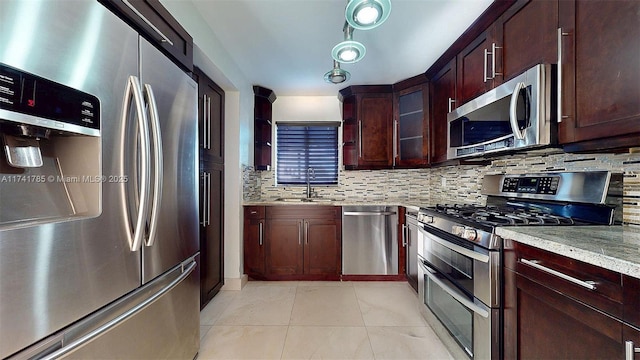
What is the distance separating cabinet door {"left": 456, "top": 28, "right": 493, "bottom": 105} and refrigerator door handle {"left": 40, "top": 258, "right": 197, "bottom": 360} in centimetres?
225

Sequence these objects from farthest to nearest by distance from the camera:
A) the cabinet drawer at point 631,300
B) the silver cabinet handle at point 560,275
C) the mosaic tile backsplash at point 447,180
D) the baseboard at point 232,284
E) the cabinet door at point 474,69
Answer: the baseboard at point 232,284 < the cabinet door at point 474,69 < the mosaic tile backsplash at point 447,180 < the silver cabinet handle at point 560,275 < the cabinet drawer at point 631,300

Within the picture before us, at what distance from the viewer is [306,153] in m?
3.49

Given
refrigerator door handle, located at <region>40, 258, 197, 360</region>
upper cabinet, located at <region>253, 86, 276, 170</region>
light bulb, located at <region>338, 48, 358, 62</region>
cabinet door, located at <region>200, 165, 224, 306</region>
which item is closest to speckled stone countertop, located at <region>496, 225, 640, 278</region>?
light bulb, located at <region>338, 48, 358, 62</region>

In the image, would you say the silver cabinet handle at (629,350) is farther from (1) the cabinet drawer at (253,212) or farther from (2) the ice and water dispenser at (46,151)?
(1) the cabinet drawer at (253,212)

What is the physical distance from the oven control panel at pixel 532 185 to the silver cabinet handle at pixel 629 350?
973mm

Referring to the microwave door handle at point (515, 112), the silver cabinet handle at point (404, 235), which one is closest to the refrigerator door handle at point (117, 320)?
the microwave door handle at point (515, 112)

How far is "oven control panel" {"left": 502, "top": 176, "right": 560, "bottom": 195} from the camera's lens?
1478 millimetres

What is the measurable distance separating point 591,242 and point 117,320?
5.72ft

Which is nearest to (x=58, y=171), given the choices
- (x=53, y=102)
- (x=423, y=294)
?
(x=53, y=102)

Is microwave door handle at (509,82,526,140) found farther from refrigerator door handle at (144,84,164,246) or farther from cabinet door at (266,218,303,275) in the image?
cabinet door at (266,218,303,275)

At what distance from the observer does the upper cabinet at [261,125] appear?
3.13m

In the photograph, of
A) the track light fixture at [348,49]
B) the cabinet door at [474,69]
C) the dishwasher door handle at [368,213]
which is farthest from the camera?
the dishwasher door handle at [368,213]

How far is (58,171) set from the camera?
2.52 feet

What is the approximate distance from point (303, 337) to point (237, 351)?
46 cm
